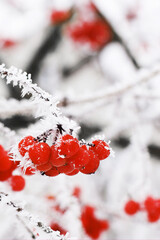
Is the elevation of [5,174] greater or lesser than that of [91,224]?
lesser

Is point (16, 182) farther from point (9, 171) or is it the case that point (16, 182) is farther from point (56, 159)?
point (56, 159)

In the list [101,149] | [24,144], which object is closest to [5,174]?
[24,144]

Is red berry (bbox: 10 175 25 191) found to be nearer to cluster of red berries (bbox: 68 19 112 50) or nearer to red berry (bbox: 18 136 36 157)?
red berry (bbox: 18 136 36 157)

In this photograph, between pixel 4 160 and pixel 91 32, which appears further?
pixel 91 32

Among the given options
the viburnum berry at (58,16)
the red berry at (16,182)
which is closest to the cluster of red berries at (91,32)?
the viburnum berry at (58,16)

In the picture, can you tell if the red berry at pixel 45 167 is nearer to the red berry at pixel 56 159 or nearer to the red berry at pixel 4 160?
the red berry at pixel 56 159

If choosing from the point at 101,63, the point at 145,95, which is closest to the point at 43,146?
the point at 145,95
